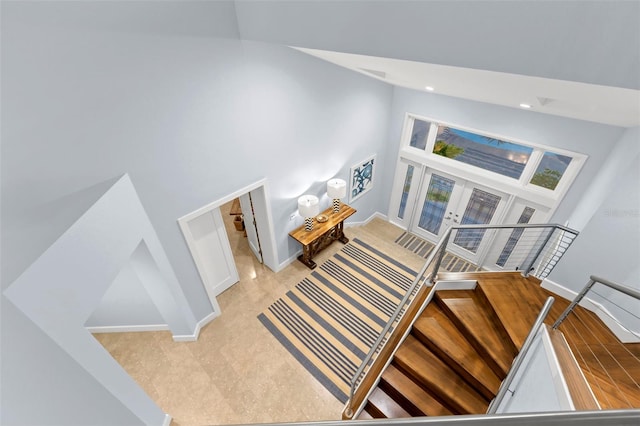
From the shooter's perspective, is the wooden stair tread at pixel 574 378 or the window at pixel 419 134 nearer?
the wooden stair tread at pixel 574 378

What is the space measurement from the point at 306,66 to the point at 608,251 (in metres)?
3.90

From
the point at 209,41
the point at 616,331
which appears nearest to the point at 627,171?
the point at 616,331

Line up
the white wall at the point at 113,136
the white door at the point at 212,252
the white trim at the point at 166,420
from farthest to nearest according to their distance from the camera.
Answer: the white door at the point at 212,252 < the white trim at the point at 166,420 < the white wall at the point at 113,136

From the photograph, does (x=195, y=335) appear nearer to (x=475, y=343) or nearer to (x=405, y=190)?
(x=475, y=343)

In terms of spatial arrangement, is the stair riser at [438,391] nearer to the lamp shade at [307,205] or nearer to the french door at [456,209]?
the lamp shade at [307,205]

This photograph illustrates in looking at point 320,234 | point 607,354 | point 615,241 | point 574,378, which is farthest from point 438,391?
point 320,234

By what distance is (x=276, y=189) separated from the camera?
161 inches

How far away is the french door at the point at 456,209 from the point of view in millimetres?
4904

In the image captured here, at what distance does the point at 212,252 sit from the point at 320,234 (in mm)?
1773

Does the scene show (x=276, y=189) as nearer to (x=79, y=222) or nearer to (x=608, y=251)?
(x=79, y=222)

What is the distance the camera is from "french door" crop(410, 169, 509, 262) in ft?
16.1

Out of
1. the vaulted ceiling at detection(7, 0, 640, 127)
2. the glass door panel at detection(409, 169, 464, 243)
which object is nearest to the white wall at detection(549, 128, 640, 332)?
the vaulted ceiling at detection(7, 0, 640, 127)

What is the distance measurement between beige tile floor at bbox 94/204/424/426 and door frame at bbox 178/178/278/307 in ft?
1.70

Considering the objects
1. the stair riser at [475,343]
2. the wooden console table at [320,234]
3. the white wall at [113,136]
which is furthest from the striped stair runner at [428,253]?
the white wall at [113,136]
